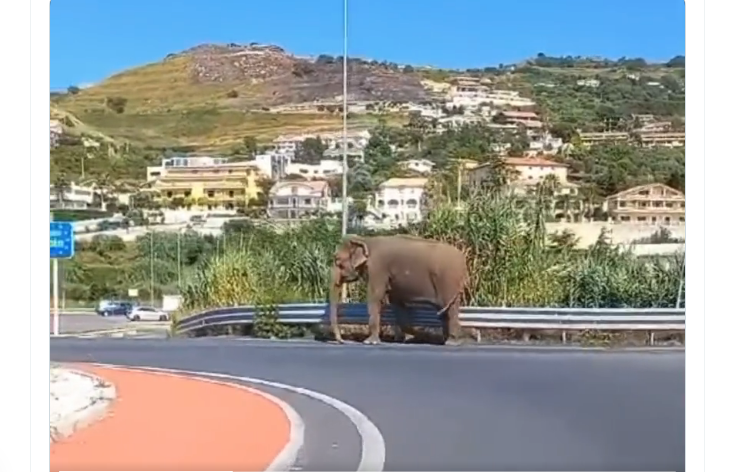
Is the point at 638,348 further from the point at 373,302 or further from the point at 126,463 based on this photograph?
the point at 126,463

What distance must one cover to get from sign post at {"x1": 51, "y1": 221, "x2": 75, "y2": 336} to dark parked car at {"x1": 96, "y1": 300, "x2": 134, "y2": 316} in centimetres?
26

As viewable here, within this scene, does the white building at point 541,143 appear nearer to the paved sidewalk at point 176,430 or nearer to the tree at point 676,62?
the tree at point 676,62

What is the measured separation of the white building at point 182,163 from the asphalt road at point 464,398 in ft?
2.58

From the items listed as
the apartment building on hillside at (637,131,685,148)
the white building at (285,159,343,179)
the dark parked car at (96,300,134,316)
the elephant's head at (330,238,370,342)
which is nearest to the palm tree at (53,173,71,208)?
the dark parked car at (96,300,134,316)

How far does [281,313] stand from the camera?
5344 mm

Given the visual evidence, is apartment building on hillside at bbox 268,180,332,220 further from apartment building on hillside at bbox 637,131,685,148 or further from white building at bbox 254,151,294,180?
apartment building on hillside at bbox 637,131,685,148

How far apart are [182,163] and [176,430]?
124 centimetres

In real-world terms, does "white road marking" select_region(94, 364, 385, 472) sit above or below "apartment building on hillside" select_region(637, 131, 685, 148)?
below

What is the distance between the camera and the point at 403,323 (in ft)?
17.8

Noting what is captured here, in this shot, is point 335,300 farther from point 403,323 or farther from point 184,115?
point 184,115

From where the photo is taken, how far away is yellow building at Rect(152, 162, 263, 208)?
5211 millimetres

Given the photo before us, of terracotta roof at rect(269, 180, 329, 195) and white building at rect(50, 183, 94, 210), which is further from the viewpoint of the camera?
terracotta roof at rect(269, 180, 329, 195)

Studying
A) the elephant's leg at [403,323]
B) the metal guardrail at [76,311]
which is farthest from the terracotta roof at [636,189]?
the metal guardrail at [76,311]
